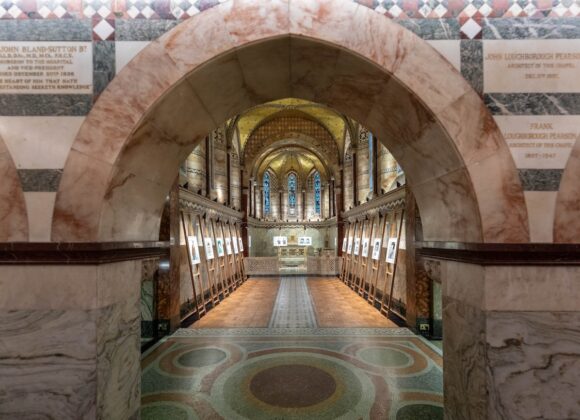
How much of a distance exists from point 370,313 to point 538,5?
7365 mm

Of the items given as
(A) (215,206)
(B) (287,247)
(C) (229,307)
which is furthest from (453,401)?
(B) (287,247)

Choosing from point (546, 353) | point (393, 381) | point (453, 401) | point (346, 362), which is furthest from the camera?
point (346, 362)

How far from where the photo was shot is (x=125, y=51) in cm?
240

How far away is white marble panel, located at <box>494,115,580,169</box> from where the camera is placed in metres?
2.35

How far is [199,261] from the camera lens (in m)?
8.64

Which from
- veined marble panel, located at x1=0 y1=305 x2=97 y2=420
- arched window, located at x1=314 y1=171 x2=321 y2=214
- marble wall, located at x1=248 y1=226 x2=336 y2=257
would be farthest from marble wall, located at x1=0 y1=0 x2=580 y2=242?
arched window, located at x1=314 y1=171 x2=321 y2=214

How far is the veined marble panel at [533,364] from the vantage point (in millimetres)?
2254

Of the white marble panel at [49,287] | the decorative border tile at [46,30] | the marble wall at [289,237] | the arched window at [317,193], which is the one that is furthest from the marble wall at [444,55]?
the arched window at [317,193]

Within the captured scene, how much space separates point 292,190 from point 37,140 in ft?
82.7

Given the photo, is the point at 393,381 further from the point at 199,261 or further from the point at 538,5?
the point at 199,261

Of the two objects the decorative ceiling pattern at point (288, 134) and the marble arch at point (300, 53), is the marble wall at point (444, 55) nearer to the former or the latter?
the marble arch at point (300, 53)

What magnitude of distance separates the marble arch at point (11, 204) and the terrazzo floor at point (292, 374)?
2.59 m

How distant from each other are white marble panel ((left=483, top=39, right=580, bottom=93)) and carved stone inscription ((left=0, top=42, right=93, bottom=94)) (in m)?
3.38

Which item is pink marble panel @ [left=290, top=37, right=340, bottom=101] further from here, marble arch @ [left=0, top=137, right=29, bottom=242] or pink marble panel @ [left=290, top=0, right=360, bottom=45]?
marble arch @ [left=0, top=137, right=29, bottom=242]
